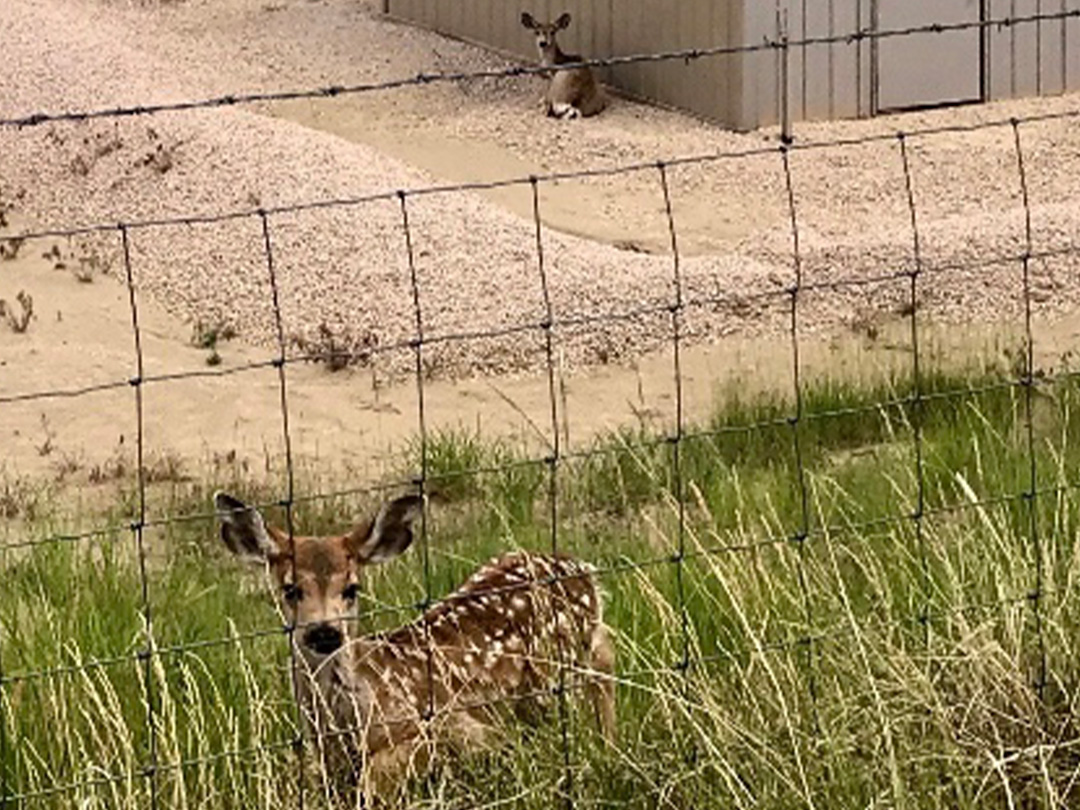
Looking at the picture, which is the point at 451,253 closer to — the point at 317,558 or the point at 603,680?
the point at 317,558

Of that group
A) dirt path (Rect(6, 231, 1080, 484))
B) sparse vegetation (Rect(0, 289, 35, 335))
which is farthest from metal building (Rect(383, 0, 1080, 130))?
sparse vegetation (Rect(0, 289, 35, 335))

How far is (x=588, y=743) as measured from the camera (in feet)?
22.1

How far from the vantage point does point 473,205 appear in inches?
702

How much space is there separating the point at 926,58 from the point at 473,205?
5.38 metres

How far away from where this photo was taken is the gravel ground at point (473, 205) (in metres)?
15.6

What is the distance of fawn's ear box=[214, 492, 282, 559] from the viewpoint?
277 inches

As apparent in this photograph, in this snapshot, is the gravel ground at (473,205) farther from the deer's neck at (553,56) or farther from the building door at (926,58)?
the deer's neck at (553,56)

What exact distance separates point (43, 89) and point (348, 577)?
583 inches

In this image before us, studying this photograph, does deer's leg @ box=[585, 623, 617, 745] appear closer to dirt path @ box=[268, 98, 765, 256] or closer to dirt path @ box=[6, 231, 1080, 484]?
dirt path @ box=[6, 231, 1080, 484]

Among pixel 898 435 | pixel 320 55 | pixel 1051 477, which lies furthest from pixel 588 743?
pixel 320 55

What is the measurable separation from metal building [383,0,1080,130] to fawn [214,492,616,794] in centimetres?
1304

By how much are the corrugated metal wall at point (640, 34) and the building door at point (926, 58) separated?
129cm

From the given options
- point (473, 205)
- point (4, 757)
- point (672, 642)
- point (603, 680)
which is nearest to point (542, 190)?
point (473, 205)

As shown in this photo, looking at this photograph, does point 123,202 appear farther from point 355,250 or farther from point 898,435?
point 898,435
